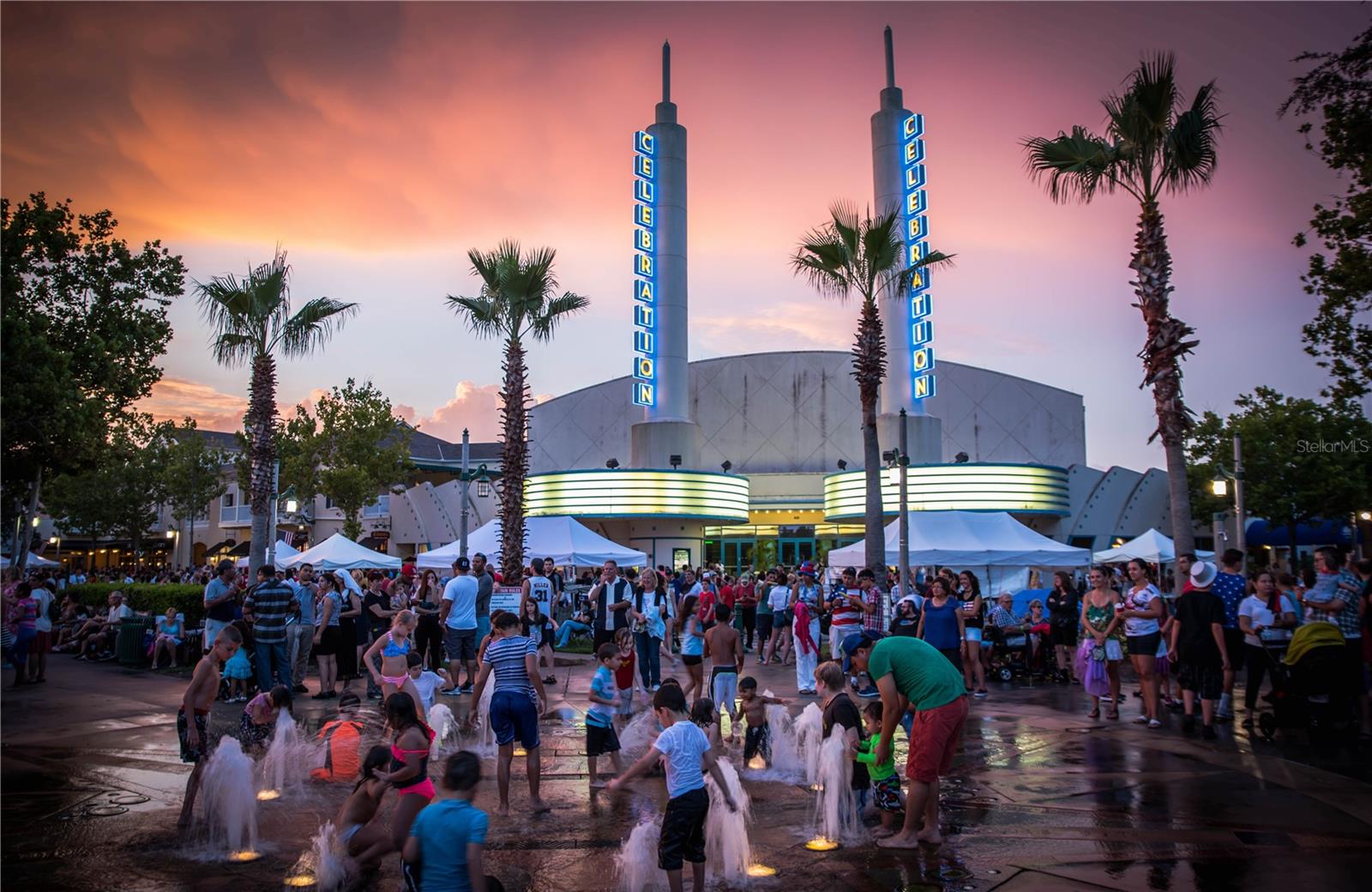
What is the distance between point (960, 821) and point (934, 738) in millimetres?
1401

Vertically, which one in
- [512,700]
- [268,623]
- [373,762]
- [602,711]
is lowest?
[602,711]

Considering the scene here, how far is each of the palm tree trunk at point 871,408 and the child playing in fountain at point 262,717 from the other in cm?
1460

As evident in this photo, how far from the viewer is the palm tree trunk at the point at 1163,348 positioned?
1530 cm

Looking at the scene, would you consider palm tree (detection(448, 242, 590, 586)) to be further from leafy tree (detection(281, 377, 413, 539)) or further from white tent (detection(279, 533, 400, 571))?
leafy tree (detection(281, 377, 413, 539))

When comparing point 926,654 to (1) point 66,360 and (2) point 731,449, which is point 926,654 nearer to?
(1) point 66,360

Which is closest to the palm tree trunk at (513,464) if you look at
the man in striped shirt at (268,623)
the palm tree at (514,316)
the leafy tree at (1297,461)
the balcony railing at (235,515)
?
the palm tree at (514,316)

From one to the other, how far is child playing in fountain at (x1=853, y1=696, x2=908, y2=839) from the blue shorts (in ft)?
8.36

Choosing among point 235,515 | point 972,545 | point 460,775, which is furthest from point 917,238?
point 235,515

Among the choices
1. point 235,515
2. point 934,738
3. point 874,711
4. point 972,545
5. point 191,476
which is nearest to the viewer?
point 934,738

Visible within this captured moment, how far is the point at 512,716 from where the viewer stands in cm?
→ 743

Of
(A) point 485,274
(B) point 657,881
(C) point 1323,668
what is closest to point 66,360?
(A) point 485,274

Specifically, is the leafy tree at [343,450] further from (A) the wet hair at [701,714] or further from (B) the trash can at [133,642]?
(A) the wet hair at [701,714]

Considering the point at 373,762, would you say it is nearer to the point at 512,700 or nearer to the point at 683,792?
the point at 512,700

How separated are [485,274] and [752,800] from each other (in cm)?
1950
